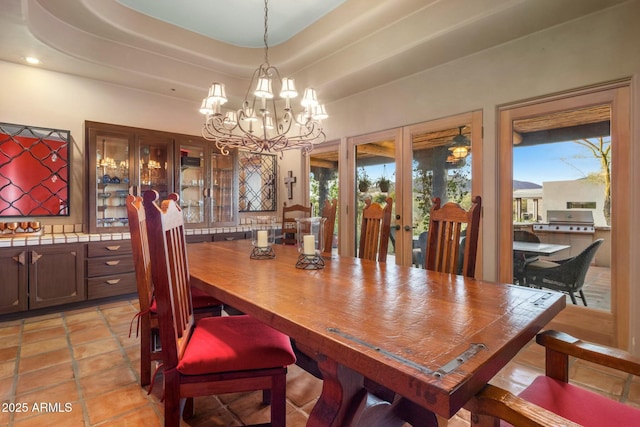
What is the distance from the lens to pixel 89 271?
327 centimetres

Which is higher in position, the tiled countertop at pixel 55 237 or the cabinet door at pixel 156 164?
the cabinet door at pixel 156 164

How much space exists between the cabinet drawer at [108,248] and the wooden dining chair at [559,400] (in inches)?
146

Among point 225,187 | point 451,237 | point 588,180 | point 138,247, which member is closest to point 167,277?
point 138,247

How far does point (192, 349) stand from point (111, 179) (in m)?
3.19

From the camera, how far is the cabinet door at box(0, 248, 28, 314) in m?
2.84

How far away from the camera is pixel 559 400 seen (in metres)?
0.95

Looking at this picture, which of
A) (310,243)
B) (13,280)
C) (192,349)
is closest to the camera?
(192,349)

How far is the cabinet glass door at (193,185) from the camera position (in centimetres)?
414

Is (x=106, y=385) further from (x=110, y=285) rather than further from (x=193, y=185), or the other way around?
(x=193, y=185)

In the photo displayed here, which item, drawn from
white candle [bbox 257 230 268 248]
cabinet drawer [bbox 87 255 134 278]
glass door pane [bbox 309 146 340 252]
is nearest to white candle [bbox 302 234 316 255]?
white candle [bbox 257 230 268 248]

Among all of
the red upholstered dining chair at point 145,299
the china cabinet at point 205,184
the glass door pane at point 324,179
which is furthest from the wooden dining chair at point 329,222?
the china cabinet at point 205,184

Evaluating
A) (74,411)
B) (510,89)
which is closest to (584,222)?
(510,89)

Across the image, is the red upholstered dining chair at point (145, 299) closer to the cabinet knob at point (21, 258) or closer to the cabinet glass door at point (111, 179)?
the cabinet knob at point (21, 258)

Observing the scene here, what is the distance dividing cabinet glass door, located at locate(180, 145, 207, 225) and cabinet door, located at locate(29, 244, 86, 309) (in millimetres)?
1272
